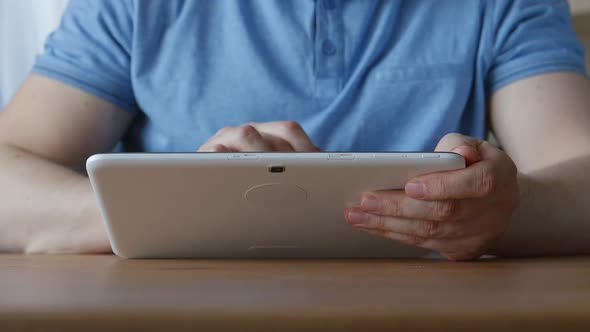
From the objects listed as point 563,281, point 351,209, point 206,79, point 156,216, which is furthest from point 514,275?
point 206,79

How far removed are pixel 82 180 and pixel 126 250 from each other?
23 cm

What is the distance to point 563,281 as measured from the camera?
15.0 inches

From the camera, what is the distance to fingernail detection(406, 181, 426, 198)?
518mm

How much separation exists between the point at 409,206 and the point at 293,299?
262mm

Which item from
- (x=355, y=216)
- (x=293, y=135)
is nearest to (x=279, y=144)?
(x=293, y=135)

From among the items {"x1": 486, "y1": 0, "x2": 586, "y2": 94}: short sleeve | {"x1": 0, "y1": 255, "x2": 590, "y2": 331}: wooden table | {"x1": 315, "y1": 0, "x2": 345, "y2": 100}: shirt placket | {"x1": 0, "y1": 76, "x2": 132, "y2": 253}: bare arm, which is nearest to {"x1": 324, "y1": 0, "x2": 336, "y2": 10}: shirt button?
{"x1": 315, "y1": 0, "x2": 345, "y2": 100}: shirt placket

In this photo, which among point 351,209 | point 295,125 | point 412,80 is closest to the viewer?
point 351,209

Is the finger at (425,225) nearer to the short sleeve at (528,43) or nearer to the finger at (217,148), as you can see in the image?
the finger at (217,148)

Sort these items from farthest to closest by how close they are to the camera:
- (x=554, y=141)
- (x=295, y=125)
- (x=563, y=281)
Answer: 1. (x=554, y=141)
2. (x=295, y=125)
3. (x=563, y=281)

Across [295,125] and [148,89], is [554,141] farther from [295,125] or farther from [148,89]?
[148,89]

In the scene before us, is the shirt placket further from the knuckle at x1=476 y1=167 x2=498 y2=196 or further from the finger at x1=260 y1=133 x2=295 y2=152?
the knuckle at x1=476 y1=167 x2=498 y2=196

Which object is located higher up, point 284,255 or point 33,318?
point 33,318

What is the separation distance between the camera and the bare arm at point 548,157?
0.68 metres

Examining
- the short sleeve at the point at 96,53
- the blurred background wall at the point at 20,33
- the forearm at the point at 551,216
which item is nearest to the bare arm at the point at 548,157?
the forearm at the point at 551,216
